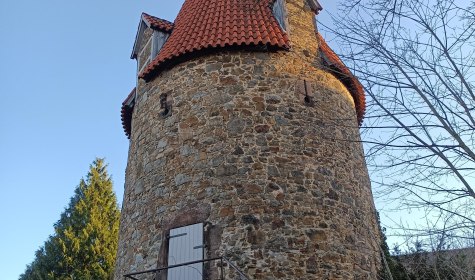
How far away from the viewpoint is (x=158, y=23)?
10273mm

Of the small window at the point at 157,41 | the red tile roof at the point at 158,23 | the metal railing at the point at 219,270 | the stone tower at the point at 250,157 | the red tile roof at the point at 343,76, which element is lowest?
the metal railing at the point at 219,270

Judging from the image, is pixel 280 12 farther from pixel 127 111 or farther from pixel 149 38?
pixel 127 111

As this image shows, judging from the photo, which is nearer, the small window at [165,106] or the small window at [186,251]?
the small window at [186,251]

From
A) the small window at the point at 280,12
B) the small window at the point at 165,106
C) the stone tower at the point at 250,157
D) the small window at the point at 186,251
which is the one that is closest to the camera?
the small window at the point at 186,251

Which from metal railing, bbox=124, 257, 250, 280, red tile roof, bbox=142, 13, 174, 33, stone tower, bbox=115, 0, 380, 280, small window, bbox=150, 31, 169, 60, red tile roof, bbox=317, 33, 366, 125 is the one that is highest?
red tile roof, bbox=142, 13, 174, 33

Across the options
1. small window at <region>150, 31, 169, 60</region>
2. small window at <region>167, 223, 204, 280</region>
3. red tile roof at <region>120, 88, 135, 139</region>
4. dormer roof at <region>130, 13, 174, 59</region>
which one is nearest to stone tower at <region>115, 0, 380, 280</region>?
small window at <region>167, 223, 204, 280</region>

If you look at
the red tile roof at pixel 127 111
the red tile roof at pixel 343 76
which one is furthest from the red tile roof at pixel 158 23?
the red tile roof at pixel 343 76

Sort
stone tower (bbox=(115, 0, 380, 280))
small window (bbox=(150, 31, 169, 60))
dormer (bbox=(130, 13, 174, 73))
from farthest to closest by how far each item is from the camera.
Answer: dormer (bbox=(130, 13, 174, 73)) < small window (bbox=(150, 31, 169, 60)) < stone tower (bbox=(115, 0, 380, 280))

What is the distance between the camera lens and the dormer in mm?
10117

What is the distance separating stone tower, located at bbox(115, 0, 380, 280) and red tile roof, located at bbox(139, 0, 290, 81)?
0.04m

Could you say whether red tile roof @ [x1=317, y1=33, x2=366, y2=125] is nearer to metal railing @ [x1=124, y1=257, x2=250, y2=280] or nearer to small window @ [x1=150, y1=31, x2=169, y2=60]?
small window @ [x1=150, y1=31, x2=169, y2=60]

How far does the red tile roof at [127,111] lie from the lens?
35.3ft

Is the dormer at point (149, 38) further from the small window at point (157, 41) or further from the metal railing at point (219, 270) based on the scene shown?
the metal railing at point (219, 270)

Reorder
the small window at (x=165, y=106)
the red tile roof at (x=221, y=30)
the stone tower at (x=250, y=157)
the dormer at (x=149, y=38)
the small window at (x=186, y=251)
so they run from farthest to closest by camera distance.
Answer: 1. the dormer at (x=149, y=38)
2. the small window at (x=165, y=106)
3. the red tile roof at (x=221, y=30)
4. the stone tower at (x=250, y=157)
5. the small window at (x=186, y=251)
